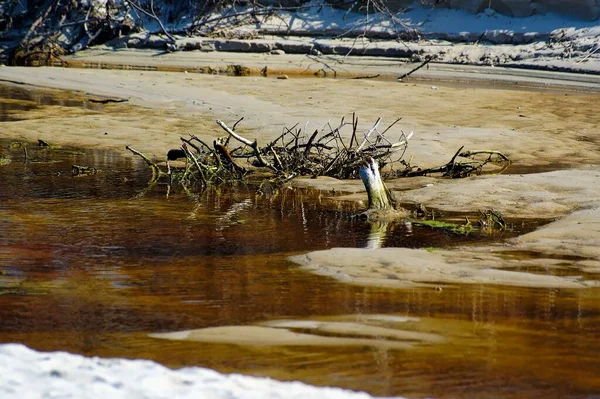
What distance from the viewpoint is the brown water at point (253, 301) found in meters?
3.10

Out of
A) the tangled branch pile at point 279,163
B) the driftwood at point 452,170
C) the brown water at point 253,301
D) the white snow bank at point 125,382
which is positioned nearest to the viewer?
the white snow bank at point 125,382

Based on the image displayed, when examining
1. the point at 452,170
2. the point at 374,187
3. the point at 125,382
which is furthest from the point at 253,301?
the point at 452,170

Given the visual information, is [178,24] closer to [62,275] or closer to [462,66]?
[462,66]

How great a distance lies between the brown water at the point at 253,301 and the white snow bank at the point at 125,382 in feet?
0.41

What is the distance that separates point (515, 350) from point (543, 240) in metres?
1.83

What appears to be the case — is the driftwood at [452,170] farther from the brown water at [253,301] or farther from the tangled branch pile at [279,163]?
the brown water at [253,301]

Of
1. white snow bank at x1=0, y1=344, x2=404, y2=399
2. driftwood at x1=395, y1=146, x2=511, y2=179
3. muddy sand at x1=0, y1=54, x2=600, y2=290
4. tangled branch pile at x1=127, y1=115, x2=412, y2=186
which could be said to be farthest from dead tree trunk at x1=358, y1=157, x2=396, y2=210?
white snow bank at x1=0, y1=344, x2=404, y2=399

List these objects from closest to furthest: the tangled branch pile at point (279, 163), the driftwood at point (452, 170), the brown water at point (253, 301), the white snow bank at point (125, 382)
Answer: the white snow bank at point (125, 382) < the brown water at point (253, 301) < the tangled branch pile at point (279, 163) < the driftwood at point (452, 170)

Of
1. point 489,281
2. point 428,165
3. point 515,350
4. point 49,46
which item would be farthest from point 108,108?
point 515,350

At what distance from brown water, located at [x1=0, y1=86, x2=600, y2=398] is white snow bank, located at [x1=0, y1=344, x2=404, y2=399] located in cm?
Result: 13

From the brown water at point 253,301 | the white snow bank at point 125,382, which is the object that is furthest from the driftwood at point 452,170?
the white snow bank at point 125,382

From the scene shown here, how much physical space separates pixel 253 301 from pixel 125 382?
1.08 m

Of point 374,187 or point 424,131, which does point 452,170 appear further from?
point 424,131

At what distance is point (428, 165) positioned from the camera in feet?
25.2
